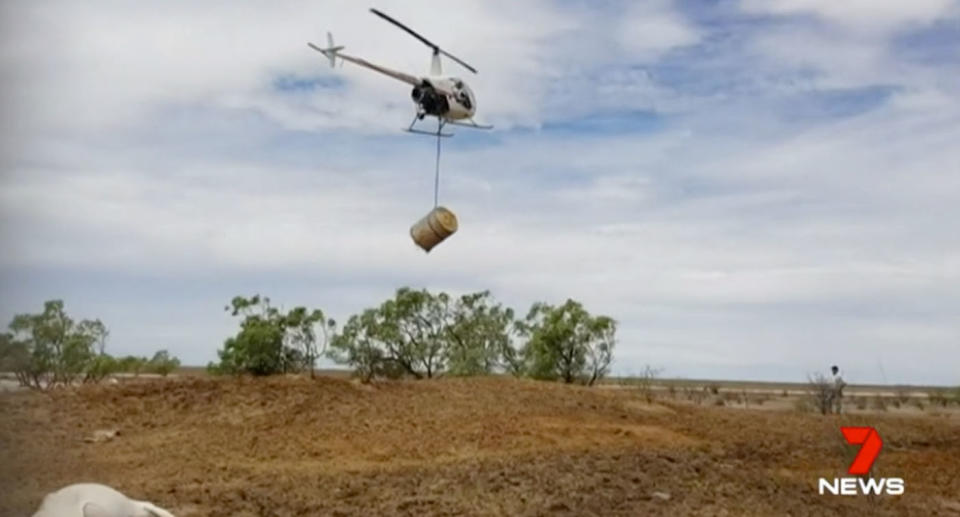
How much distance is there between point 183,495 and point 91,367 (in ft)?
54.0

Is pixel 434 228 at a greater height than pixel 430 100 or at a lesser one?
lesser

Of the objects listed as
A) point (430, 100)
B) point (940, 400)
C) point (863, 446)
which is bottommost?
point (863, 446)

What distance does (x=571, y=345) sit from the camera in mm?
29984

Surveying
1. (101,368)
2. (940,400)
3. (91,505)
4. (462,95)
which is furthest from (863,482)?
(940,400)

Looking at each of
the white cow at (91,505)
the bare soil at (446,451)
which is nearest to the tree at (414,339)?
the bare soil at (446,451)

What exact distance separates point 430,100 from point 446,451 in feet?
16.4

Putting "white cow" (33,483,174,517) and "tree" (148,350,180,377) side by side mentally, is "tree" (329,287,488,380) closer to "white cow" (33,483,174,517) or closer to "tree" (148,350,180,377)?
"tree" (148,350,180,377)

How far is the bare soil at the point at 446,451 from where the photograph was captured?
40.3 feet

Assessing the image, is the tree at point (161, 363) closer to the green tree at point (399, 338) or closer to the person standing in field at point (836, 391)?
the green tree at point (399, 338)

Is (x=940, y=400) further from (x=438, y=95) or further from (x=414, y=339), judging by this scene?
(x=438, y=95)

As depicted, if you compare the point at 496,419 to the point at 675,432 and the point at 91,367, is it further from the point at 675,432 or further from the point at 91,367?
the point at 91,367

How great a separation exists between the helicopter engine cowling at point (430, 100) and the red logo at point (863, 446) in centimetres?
709

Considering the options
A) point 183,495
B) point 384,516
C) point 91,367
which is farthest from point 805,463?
point 91,367

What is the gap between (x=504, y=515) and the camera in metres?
11.7
